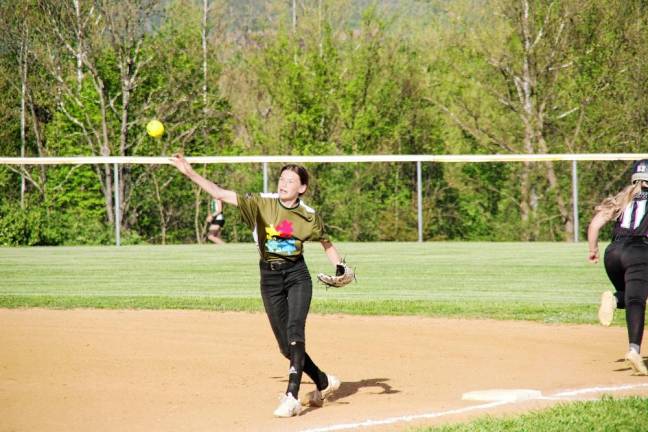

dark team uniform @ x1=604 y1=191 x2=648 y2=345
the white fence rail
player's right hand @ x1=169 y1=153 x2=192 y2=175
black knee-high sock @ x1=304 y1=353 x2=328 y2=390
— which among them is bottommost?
black knee-high sock @ x1=304 y1=353 x2=328 y2=390

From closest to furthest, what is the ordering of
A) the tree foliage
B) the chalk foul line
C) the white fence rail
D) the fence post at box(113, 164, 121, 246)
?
the chalk foul line
the white fence rail
the fence post at box(113, 164, 121, 246)
the tree foliage

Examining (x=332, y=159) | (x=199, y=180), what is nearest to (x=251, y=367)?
(x=199, y=180)

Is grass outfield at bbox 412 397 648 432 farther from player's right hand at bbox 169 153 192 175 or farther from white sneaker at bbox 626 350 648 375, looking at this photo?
player's right hand at bbox 169 153 192 175

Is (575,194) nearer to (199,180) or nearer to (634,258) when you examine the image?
(634,258)

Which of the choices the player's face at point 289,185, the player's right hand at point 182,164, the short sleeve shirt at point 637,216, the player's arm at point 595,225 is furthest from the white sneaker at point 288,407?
the short sleeve shirt at point 637,216

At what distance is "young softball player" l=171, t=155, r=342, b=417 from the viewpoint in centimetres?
680

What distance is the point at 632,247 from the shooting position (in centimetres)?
820

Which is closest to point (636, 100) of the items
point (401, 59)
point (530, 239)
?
point (530, 239)

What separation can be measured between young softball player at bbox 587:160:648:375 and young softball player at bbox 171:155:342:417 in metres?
2.60

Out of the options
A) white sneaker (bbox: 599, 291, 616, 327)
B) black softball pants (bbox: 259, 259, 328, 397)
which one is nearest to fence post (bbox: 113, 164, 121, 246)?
white sneaker (bbox: 599, 291, 616, 327)

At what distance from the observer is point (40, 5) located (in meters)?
31.4

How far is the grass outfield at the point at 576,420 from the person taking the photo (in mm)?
5977

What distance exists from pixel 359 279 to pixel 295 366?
34.9 feet

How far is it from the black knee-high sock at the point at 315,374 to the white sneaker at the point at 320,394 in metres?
0.04
